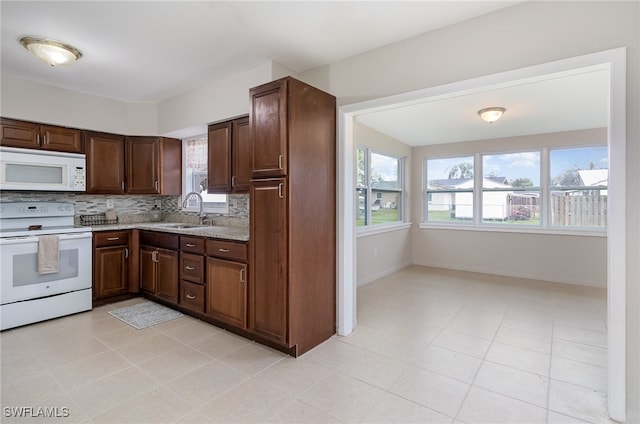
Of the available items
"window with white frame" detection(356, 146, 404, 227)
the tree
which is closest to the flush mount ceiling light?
"window with white frame" detection(356, 146, 404, 227)

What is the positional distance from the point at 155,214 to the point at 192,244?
2.03 meters

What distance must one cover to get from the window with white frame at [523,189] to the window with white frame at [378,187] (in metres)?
0.70

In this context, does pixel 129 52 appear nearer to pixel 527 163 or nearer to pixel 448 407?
pixel 448 407

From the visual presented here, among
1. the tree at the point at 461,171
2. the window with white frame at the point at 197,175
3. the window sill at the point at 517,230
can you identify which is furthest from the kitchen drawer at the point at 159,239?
the tree at the point at 461,171

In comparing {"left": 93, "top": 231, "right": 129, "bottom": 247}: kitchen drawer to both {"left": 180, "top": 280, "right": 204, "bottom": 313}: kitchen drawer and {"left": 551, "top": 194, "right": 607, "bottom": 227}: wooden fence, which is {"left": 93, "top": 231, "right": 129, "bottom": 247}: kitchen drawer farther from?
{"left": 551, "top": 194, "right": 607, "bottom": 227}: wooden fence

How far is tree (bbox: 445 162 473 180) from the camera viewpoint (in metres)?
5.94

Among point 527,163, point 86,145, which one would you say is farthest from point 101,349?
point 527,163

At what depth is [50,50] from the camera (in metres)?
2.66

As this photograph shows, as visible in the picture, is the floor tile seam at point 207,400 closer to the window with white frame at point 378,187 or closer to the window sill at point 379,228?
the window sill at point 379,228

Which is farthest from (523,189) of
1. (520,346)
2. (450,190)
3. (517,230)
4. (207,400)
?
(207,400)

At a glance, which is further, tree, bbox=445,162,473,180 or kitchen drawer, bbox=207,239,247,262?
tree, bbox=445,162,473,180

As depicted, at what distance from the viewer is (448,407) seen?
6.40ft

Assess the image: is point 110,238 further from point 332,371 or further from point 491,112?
point 491,112

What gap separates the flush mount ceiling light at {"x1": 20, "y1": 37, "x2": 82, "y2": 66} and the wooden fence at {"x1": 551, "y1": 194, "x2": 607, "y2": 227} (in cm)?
662
